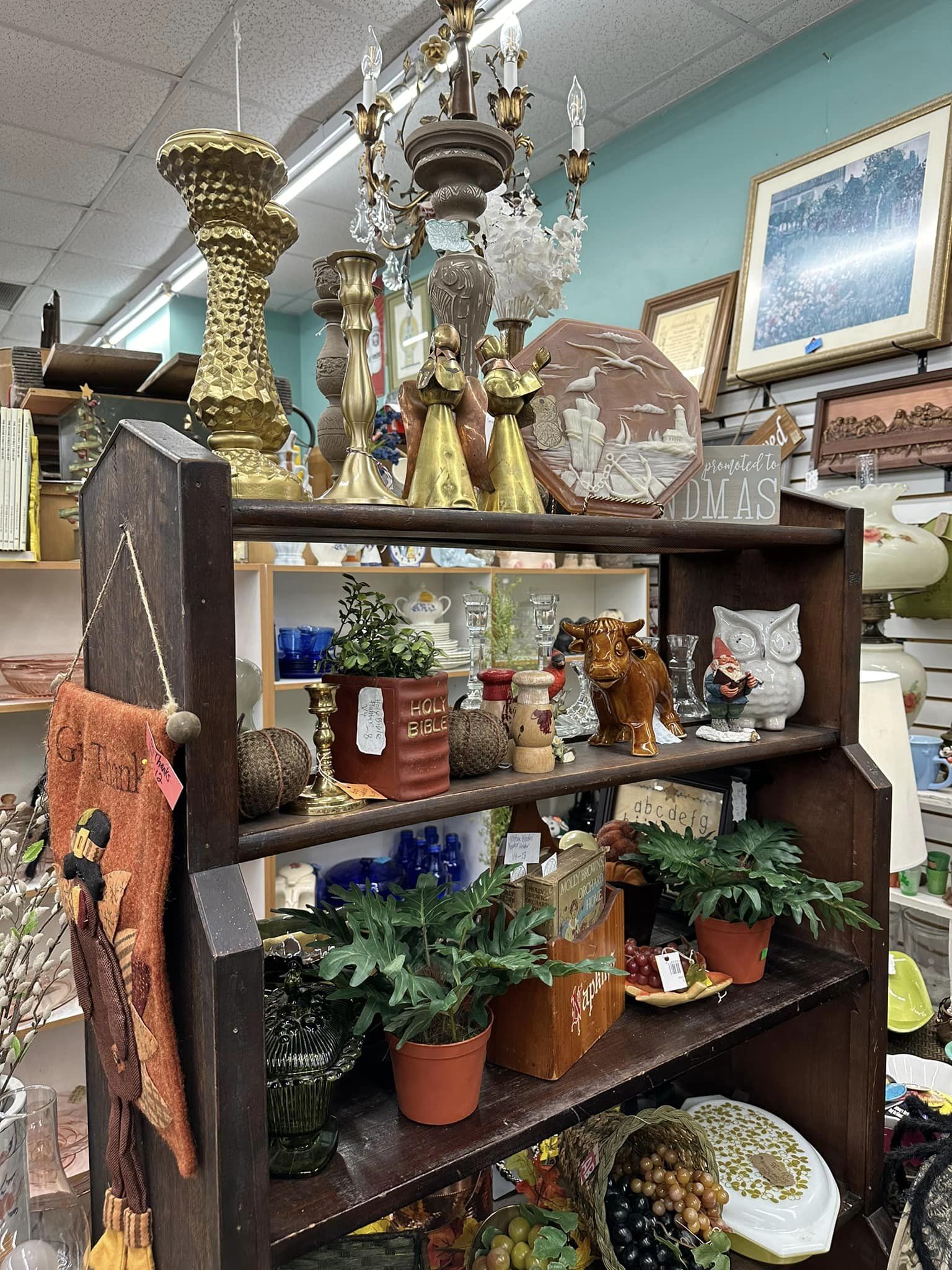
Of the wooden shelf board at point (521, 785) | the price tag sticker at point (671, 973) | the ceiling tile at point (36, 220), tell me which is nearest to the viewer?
the wooden shelf board at point (521, 785)

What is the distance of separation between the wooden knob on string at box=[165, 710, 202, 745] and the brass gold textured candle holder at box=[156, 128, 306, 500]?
1.02 ft

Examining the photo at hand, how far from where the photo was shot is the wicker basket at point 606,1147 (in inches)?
49.4

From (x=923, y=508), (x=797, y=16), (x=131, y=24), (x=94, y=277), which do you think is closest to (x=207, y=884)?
(x=923, y=508)

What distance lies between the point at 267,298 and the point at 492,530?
0.41 metres

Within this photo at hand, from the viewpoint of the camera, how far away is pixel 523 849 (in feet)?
4.01

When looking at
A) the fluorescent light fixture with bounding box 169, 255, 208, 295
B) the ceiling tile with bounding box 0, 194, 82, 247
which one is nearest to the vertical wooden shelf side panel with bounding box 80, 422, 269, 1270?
the ceiling tile with bounding box 0, 194, 82, 247

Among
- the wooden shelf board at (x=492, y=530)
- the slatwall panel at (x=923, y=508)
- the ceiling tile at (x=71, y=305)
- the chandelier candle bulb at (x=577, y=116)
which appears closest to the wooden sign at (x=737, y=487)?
the wooden shelf board at (x=492, y=530)

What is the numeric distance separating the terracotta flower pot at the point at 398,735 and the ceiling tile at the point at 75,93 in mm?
2942

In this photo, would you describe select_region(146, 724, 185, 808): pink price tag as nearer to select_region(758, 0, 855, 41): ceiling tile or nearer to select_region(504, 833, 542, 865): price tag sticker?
select_region(504, 833, 542, 865): price tag sticker

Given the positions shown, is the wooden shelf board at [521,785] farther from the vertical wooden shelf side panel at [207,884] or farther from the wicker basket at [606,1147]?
the wicker basket at [606,1147]

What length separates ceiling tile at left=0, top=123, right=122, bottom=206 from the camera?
3.39 m

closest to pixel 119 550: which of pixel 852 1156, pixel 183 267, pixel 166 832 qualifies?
pixel 166 832

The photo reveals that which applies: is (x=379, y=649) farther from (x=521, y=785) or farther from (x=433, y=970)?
(x=433, y=970)

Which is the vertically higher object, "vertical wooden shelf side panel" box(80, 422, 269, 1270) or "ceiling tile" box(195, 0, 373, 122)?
"ceiling tile" box(195, 0, 373, 122)
